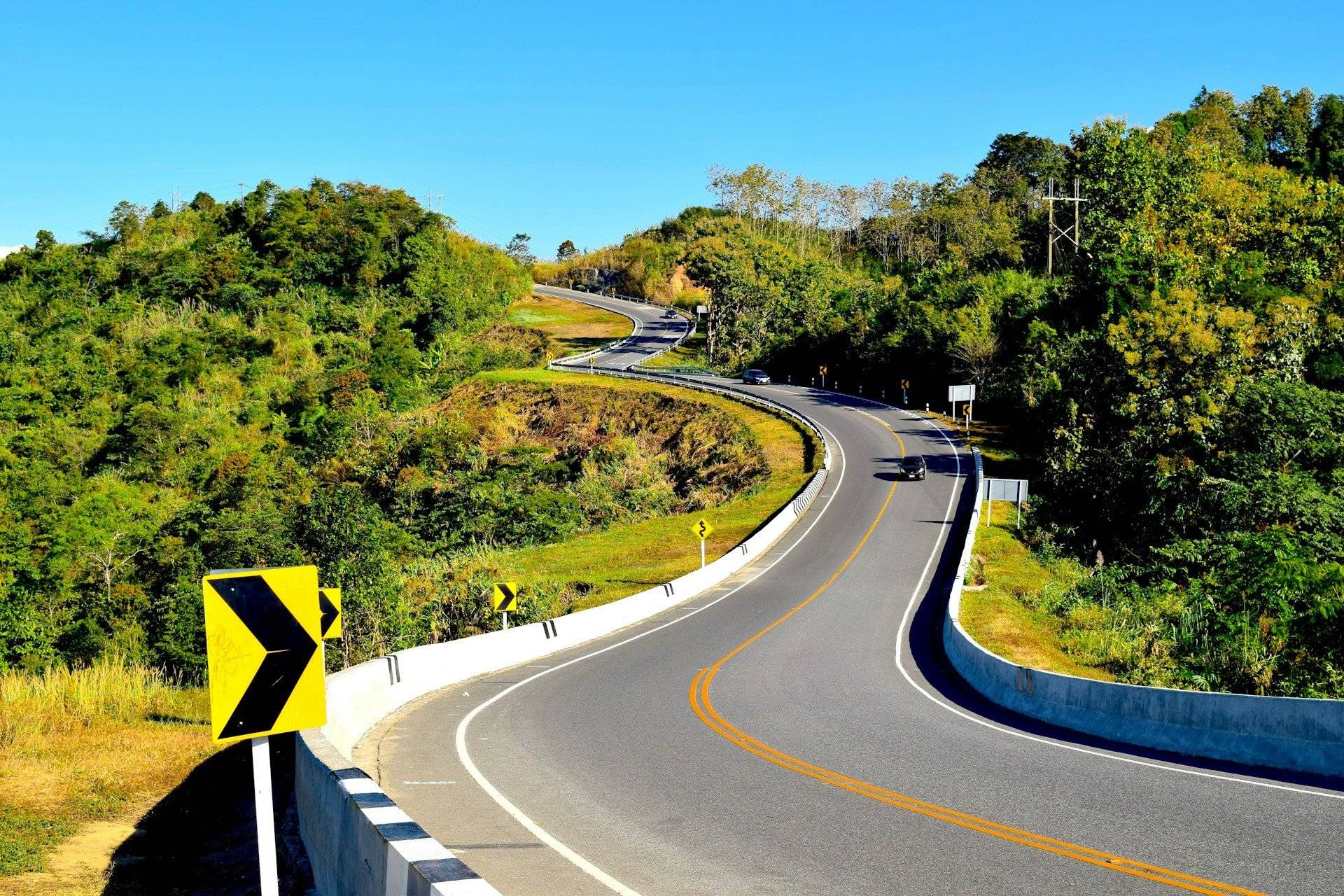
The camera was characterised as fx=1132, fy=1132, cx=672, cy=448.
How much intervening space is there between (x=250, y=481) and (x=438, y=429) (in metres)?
11.7

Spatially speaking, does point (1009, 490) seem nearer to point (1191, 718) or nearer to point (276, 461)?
point (1191, 718)

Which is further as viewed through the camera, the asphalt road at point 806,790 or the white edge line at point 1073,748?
the white edge line at point 1073,748

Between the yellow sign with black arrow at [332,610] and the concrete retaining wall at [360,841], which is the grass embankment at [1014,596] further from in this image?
the concrete retaining wall at [360,841]

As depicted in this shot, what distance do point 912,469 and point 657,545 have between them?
13.8 m

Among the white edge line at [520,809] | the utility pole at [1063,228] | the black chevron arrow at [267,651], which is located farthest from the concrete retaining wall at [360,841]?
the utility pole at [1063,228]

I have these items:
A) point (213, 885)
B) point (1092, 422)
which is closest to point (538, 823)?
point (213, 885)

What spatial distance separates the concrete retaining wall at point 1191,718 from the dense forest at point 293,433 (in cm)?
1841

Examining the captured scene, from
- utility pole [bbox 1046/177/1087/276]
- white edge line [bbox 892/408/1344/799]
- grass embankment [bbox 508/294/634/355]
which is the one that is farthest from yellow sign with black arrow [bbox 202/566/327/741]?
grass embankment [bbox 508/294/634/355]

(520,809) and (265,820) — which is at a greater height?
(265,820)

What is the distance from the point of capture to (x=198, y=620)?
40.5m

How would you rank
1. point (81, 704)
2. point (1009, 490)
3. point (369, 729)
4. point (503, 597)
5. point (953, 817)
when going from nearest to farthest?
point (953, 817)
point (81, 704)
point (369, 729)
point (503, 597)
point (1009, 490)

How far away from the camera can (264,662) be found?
22.7 feet

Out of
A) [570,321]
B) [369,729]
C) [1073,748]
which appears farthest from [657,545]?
[570,321]

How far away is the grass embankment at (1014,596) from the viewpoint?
27688 millimetres
